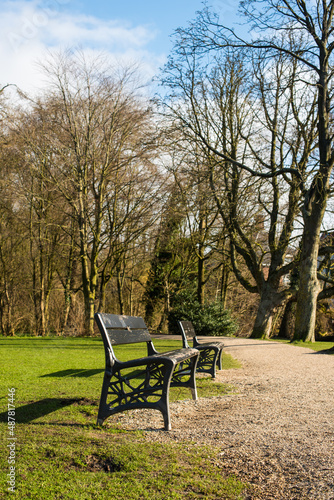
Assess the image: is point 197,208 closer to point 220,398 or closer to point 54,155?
point 54,155

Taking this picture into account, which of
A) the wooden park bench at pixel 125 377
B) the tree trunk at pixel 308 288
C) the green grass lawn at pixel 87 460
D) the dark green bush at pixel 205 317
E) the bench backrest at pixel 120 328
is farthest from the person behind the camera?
the dark green bush at pixel 205 317

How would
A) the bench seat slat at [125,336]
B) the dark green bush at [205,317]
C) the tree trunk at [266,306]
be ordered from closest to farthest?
the bench seat slat at [125,336] < the tree trunk at [266,306] < the dark green bush at [205,317]

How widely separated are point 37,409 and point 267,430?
2.31m

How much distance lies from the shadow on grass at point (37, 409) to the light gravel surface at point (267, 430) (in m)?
0.68

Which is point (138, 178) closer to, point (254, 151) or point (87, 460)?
point (254, 151)

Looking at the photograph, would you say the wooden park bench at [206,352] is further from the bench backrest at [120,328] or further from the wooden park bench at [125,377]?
the wooden park bench at [125,377]

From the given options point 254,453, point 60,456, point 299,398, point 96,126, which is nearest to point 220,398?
point 299,398

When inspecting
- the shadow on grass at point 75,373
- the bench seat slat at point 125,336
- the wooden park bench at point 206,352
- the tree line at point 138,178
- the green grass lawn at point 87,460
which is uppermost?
the tree line at point 138,178

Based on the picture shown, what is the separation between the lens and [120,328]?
17.9ft

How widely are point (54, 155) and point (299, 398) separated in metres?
17.4

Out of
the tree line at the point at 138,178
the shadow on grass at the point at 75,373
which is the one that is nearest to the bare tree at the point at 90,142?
the tree line at the point at 138,178

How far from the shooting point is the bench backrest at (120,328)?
4477mm

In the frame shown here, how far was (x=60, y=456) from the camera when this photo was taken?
3.26 metres

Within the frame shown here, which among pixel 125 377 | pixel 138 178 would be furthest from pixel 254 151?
pixel 125 377
